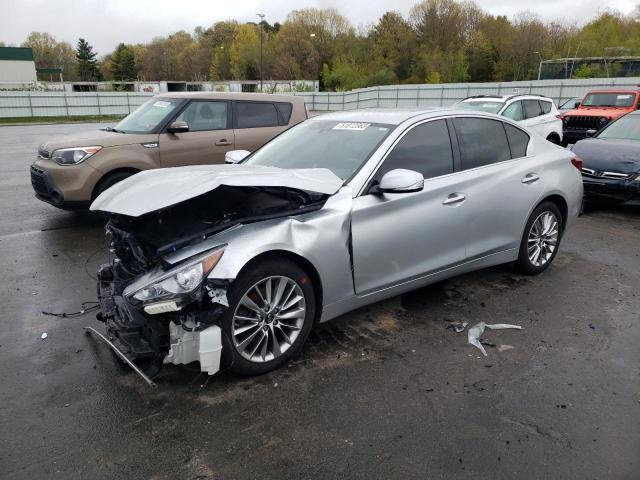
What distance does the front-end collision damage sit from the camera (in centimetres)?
299

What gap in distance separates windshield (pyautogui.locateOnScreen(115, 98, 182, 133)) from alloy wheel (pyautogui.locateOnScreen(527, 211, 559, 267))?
534 centimetres

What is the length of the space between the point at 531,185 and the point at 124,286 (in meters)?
3.73

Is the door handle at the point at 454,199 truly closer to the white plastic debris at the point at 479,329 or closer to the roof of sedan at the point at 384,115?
the roof of sedan at the point at 384,115

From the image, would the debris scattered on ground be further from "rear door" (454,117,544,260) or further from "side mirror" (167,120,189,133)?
"side mirror" (167,120,189,133)

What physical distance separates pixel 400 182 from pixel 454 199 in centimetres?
82

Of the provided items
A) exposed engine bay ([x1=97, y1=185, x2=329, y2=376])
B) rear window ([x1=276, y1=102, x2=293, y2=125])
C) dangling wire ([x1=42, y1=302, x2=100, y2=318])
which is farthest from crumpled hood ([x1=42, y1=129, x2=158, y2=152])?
exposed engine bay ([x1=97, y1=185, x2=329, y2=376])

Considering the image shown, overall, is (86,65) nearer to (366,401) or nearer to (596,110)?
(596,110)

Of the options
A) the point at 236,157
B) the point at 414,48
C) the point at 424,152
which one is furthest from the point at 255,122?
the point at 414,48

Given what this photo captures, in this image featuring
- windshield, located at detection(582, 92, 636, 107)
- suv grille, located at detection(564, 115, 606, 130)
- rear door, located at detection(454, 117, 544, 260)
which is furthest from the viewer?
windshield, located at detection(582, 92, 636, 107)

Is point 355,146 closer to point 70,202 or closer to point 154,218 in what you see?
point 154,218

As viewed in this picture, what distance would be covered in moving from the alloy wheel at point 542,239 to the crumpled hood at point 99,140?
5178 millimetres

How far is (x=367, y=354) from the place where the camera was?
3688 mm

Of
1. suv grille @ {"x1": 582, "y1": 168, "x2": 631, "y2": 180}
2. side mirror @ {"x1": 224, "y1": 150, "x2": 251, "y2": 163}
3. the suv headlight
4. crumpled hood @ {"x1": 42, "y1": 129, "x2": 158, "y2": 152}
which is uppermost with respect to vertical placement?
side mirror @ {"x1": 224, "y1": 150, "x2": 251, "y2": 163}

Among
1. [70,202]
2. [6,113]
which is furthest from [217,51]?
[70,202]
